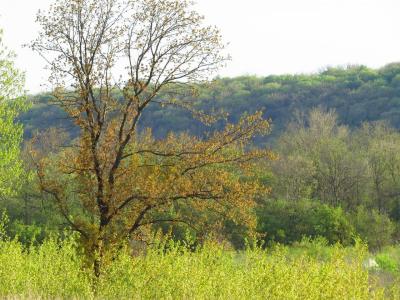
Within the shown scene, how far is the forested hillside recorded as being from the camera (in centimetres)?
10175

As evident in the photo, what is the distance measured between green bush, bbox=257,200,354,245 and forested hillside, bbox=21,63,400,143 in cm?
5856

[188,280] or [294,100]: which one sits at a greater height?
[294,100]

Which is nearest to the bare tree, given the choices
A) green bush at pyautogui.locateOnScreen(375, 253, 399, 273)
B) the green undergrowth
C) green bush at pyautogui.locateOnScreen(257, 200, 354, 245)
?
the green undergrowth

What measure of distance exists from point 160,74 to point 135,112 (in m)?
1.10

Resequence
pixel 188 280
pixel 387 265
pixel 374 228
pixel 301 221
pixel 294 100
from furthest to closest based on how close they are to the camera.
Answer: pixel 294 100 → pixel 301 221 → pixel 374 228 → pixel 387 265 → pixel 188 280

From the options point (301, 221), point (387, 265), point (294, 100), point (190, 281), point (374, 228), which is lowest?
point (374, 228)

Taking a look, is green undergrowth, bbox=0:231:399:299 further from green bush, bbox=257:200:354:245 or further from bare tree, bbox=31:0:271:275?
green bush, bbox=257:200:354:245

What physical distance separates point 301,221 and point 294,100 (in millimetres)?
79220

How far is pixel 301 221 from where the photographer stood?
130 ft

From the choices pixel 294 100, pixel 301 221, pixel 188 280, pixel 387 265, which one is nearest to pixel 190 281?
pixel 188 280

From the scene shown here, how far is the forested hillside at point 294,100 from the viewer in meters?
102

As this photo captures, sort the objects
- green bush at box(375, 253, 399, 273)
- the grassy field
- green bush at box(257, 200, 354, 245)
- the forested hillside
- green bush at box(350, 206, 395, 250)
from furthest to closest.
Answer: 1. the forested hillside
2. green bush at box(350, 206, 395, 250)
3. green bush at box(257, 200, 354, 245)
4. green bush at box(375, 253, 399, 273)
5. the grassy field

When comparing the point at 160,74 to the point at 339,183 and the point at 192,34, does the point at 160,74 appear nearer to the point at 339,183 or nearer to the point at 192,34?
the point at 192,34

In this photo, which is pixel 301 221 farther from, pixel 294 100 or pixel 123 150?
pixel 294 100
